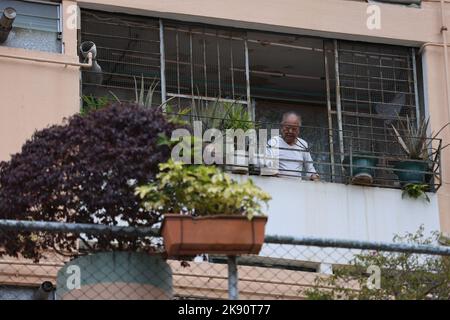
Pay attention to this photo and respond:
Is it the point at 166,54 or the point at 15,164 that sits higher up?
the point at 166,54

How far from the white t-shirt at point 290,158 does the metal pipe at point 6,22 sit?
10.8 feet

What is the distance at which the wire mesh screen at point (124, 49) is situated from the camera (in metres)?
17.1

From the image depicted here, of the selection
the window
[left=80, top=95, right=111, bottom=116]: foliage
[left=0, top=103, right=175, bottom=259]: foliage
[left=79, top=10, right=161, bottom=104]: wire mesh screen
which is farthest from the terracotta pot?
[left=79, top=10, right=161, bottom=104]: wire mesh screen

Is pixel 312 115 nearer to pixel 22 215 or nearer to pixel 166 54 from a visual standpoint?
pixel 166 54

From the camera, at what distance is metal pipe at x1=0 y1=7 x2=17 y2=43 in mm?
15812

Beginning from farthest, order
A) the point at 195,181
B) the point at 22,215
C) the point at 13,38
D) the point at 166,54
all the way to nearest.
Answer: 1. the point at 166,54
2. the point at 13,38
3. the point at 22,215
4. the point at 195,181

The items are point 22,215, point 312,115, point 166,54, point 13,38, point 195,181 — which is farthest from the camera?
point 312,115

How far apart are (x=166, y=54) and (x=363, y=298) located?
268 inches

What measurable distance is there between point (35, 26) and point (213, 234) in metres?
6.56

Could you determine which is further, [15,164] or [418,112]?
[418,112]

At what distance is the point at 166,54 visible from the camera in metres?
17.7

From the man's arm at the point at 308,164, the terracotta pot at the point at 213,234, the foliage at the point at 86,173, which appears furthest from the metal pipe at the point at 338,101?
the terracotta pot at the point at 213,234

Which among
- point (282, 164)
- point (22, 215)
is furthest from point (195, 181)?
point (282, 164)

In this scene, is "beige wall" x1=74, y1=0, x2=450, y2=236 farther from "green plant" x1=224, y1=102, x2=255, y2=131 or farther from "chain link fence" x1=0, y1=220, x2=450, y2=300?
"chain link fence" x1=0, y1=220, x2=450, y2=300
